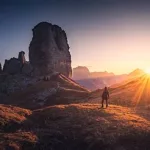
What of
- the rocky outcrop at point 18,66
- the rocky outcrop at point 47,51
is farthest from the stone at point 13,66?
the rocky outcrop at point 47,51

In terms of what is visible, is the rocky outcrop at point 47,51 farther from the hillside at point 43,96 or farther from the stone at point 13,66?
the hillside at point 43,96

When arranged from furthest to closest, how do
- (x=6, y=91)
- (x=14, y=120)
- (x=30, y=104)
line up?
(x=6, y=91) < (x=30, y=104) < (x=14, y=120)

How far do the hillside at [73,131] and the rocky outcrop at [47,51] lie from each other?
114 metres

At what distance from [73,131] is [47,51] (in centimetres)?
13229

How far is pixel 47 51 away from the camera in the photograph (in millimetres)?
162875

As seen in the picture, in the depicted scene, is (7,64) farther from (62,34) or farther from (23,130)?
(23,130)

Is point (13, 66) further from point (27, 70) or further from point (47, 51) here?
point (47, 51)

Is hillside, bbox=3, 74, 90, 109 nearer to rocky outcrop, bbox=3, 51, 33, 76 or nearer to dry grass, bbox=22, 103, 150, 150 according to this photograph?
rocky outcrop, bbox=3, 51, 33, 76

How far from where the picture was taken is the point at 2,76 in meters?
147

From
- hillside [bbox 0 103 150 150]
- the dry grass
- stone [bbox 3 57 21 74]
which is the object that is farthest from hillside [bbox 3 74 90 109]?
hillside [bbox 0 103 150 150]

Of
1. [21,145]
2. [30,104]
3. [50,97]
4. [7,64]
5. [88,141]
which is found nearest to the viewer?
[21,145]

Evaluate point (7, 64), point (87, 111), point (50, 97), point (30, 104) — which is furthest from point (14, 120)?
point (7, 64)

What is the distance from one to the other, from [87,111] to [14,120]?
12.9m

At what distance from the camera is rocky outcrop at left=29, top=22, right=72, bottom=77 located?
162m
